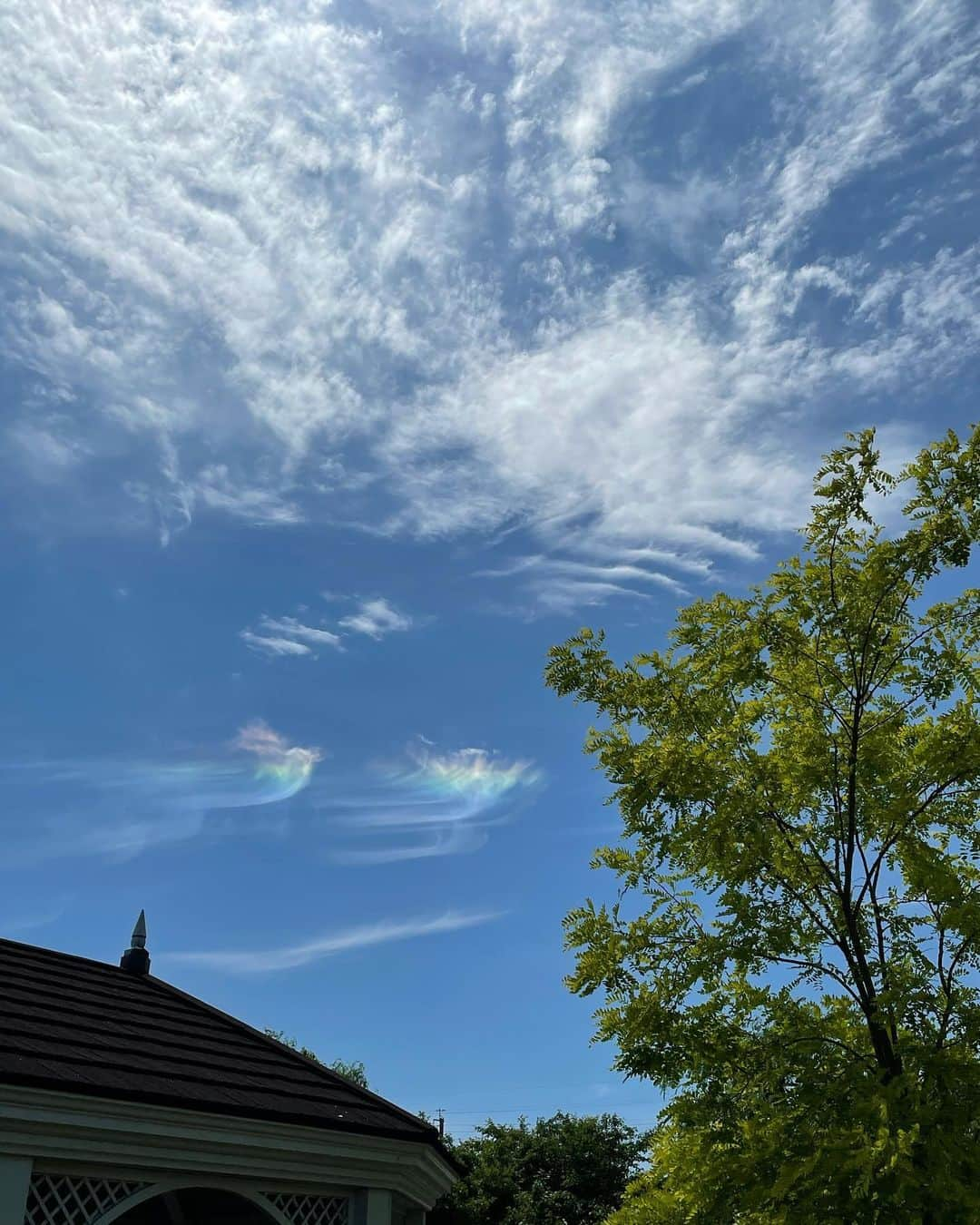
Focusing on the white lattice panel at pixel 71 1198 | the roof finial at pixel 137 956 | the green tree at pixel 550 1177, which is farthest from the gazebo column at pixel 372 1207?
the green tree at pixel 550 1177

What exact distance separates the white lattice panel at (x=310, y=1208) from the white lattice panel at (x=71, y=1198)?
4.50 ft

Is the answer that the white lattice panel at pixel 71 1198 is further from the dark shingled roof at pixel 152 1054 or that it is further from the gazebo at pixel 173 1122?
the dark shingled roof at pixel 152 1054

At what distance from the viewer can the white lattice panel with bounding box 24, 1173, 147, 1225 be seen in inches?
268

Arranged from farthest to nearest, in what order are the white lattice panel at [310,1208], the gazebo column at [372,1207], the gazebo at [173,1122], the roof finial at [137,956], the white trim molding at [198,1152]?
1. the roof finial at [137,956]
2. the gazebo column at [372,1207]
3. the white lattice panel at [310,1208]
4. the gazebo at [173,1122]
5. the white trim molding at [198,1152]

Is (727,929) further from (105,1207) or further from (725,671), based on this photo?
(105,1207)

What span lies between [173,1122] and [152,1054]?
1.43m

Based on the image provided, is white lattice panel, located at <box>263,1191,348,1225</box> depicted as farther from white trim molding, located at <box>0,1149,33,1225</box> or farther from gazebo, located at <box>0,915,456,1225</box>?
white trim molding, located at <box>0,1149,33,1225</box>

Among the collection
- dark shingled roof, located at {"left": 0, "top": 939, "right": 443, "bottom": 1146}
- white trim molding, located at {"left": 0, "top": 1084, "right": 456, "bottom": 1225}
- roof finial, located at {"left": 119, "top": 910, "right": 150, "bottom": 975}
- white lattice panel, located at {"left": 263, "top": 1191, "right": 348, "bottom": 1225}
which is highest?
roof finial, located at {"left": 119, "top": 910, "right": 150, "bottom": 975}

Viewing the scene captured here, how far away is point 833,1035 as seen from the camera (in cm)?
794

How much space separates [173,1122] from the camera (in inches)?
287

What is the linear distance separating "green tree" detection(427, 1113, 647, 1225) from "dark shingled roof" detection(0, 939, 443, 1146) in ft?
71.2

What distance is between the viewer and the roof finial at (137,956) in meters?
13.0

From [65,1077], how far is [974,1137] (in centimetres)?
634

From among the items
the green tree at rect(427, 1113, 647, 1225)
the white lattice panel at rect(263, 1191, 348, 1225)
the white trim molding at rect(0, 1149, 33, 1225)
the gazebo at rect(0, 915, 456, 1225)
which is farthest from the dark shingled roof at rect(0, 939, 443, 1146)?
the green tree at rect(427, 1113, 647, 1225)
